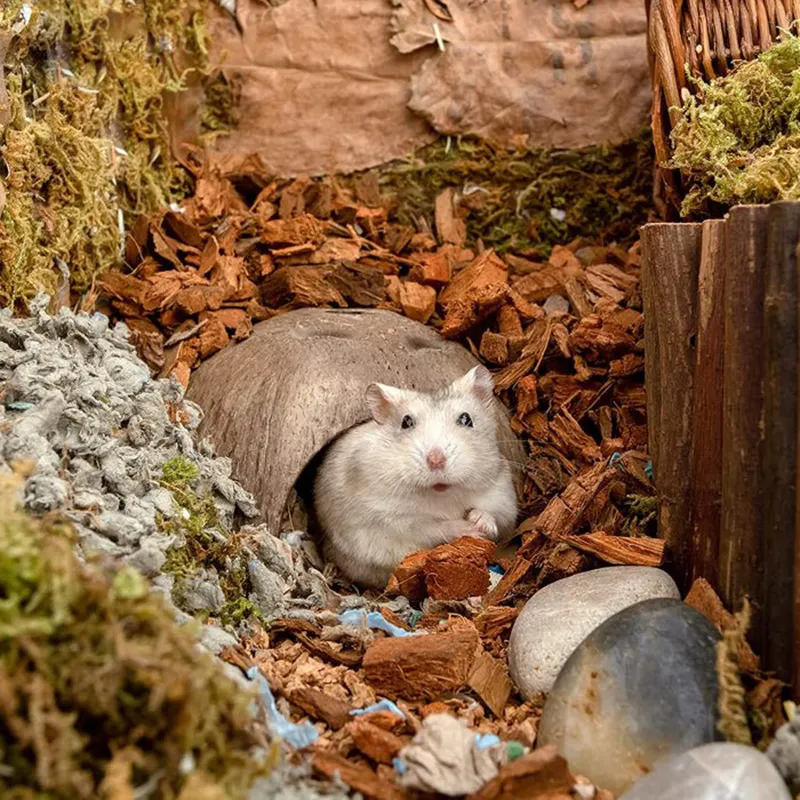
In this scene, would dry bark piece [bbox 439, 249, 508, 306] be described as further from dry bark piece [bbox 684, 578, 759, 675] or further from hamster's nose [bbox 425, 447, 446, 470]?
dry bark piece [bbox 684, 578, 759, 675]

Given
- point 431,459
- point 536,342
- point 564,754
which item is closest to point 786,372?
point 564,754

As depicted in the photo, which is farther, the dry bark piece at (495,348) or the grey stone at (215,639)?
the dry bark piece at (495,348)

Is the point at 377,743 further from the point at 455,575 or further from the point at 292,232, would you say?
the point at 292,232

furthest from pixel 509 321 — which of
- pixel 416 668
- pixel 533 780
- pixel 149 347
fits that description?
pixel 533 780

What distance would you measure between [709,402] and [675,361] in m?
0.29

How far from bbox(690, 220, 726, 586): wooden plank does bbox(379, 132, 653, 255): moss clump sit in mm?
2643

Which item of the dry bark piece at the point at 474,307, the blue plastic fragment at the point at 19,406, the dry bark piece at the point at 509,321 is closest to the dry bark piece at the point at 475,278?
the dry bark piece at the point at 474,307

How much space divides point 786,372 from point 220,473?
254 cm

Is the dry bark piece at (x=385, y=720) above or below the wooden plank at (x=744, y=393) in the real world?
below

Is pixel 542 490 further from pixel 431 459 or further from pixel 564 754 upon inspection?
pixel 564 754

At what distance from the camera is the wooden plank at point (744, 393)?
327 cm

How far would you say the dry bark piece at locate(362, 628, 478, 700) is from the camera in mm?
3643

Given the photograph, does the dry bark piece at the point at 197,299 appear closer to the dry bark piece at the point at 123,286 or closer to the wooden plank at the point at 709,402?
the dry bark piece at the point at 123,286

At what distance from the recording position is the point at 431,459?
4.88m
